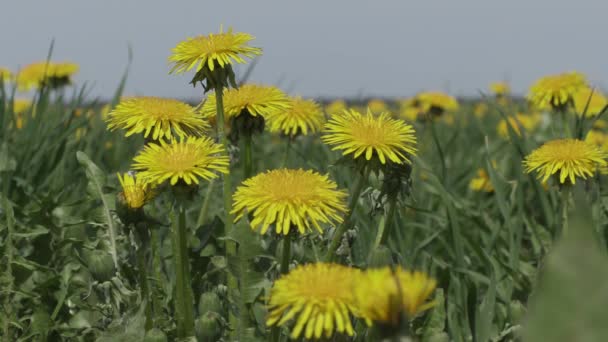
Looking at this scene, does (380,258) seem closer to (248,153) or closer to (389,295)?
(389,295)

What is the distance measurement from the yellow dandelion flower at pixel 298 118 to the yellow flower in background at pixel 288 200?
102 cm

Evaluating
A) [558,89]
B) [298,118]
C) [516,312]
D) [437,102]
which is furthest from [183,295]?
[437,102]

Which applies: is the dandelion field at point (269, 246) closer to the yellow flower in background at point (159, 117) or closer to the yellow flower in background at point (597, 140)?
the yellow flower in background at point (159, 117)

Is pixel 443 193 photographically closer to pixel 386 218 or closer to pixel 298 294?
pixel 386 218

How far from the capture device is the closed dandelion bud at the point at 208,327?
5.30 feet

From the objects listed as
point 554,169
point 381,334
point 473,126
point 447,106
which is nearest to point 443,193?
point 554,169

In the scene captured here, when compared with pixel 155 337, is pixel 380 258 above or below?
above

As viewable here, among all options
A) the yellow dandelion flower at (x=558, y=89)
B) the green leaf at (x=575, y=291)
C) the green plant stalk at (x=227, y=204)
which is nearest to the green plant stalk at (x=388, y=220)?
the green plant stalk at (x=227, y=204)

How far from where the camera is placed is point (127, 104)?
190 cm

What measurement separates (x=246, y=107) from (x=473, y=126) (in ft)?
17.0

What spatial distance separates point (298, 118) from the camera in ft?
8.50

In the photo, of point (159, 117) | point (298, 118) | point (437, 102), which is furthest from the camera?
point (437, 102)

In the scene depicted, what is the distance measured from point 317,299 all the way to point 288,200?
335 mm

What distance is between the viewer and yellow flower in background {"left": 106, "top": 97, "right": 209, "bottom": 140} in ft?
5.98
